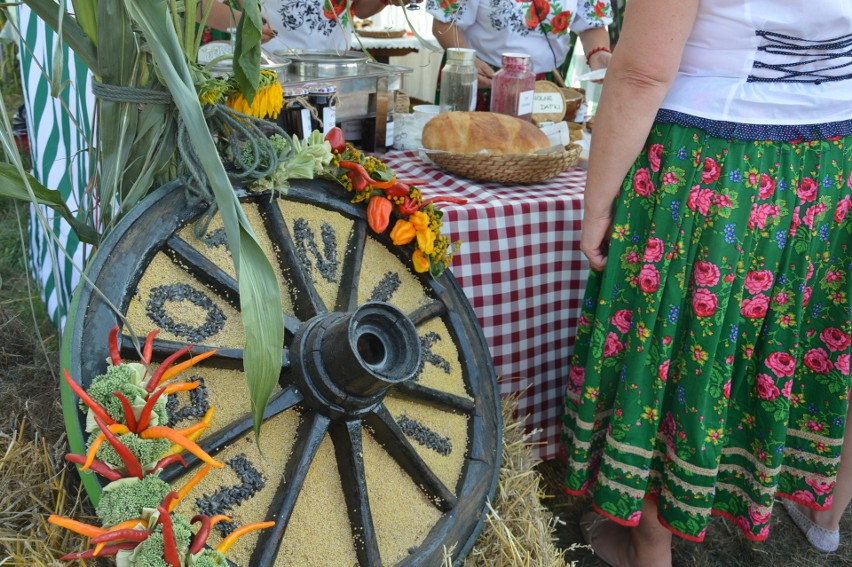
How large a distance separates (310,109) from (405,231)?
1.18 feet

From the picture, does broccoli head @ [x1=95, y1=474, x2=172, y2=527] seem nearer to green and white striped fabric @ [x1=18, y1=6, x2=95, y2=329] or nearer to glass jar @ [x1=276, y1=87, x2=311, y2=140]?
green and white striped fabric @ [x1=18, y1=6, x2=95, y2=329]

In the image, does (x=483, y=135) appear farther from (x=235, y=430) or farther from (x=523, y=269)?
(x=235, y=430)

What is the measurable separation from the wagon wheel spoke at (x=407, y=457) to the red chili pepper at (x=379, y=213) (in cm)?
32

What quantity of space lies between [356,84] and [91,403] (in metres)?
1.14

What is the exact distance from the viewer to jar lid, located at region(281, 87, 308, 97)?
156 centimetres

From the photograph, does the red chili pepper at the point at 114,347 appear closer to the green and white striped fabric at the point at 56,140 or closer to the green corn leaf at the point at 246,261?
the green corn leaf at the point at 246,261

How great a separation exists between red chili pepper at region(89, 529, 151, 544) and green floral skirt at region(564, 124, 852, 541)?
1.00 metres

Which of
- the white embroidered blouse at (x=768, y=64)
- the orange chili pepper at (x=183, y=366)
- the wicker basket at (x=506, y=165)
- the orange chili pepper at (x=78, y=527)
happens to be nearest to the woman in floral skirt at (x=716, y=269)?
the white embroidered blouse at (x=768, y=64)

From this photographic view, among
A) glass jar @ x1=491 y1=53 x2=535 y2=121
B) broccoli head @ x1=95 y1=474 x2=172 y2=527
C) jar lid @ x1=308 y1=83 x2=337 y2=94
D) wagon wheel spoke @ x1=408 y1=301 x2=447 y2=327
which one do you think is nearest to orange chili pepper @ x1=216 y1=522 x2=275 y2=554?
broccoli head @ x1=95 y1=474 x2=172 y2=527

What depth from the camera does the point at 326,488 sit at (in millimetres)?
1131

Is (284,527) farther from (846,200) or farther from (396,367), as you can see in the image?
(846,200)

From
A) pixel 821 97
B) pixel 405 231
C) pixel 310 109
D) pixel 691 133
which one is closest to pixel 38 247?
pixel 310 109

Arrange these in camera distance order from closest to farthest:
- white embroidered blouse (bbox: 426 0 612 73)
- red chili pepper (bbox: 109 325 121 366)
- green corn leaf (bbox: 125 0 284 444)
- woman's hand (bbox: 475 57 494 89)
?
green corn leaf (bbox: 125 0 284 444) < red chili pepper (bbox: 109 325 121 366) < woman's hand (bbox: 475 57 494 89) < white embroidered blouse (bbox: 426 0 612 73)

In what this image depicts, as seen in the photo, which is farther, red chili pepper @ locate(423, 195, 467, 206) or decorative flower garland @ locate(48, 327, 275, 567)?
red chili pepper @ locate(423, 195, 467, 206)
